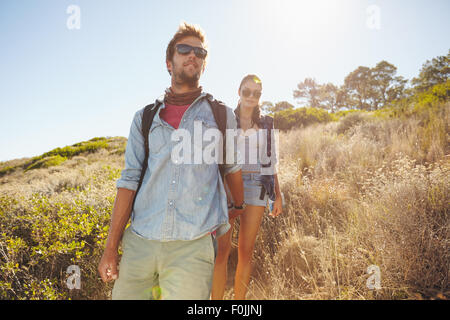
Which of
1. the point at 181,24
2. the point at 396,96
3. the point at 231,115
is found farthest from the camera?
the point at 396,96

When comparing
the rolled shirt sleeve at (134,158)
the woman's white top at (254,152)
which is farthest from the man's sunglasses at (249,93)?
the rolled shirt sleeve at (134,158)

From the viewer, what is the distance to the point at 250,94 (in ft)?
8.96

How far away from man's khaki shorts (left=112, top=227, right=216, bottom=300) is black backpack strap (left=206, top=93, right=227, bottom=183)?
0.52 meters

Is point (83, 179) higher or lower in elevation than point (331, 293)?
higher

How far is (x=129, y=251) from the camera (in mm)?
1496

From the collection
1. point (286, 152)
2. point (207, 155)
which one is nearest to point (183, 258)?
point (207, 155)

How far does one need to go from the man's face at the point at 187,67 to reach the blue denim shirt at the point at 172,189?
201 millimetres

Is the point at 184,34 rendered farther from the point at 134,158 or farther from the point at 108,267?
the point at 108,267

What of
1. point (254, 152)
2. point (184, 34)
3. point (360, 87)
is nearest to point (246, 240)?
point (254, 152)

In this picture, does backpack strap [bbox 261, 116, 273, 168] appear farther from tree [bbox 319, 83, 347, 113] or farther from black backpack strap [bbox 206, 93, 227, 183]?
tree [bbox 319, 83, 347, 113]

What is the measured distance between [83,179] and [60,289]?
5.05 meters

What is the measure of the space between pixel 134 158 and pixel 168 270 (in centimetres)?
77
